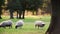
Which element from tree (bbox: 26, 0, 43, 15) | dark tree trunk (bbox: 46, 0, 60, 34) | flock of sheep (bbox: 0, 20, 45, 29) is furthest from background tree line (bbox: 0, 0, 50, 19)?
dark tree trunk (bbox: 46, 0, 60, 34)

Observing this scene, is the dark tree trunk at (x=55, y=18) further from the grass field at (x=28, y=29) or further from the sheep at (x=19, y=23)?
the sheep at (x=19, y=23)

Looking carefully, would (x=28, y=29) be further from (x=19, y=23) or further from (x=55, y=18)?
(x=55, y=18)

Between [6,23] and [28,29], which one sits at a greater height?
[6,23]

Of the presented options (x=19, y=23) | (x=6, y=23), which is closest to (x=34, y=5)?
(x=19, y=23)

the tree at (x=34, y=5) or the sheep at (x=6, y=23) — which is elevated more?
the tree at (x=34, y=5)

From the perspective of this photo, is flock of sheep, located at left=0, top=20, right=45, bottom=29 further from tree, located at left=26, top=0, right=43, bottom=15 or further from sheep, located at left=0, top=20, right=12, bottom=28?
tree, located at left=26, top=0, right=43, bottom=15

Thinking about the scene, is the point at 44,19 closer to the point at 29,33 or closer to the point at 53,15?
the point at 29,33

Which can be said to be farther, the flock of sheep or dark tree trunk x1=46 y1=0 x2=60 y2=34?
the flock of sheep

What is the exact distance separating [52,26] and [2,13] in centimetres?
102

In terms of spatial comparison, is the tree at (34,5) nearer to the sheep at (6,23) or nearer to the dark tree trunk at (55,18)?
the sheep at (6,23)

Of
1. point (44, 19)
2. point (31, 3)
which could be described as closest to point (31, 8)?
point (31, 3)

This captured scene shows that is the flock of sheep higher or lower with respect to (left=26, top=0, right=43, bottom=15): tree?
lower

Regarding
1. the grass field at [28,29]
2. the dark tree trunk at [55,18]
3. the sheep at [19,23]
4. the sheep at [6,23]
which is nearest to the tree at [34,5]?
the grass field at [28,29]

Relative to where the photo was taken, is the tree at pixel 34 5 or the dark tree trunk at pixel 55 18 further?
the tree at pixel 34 5
